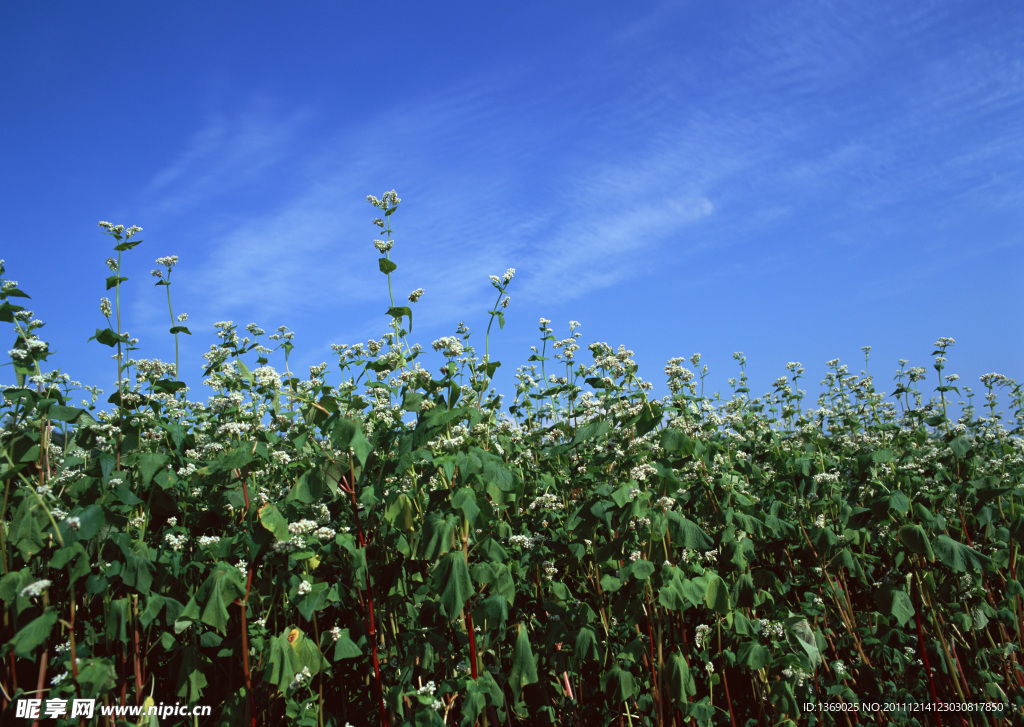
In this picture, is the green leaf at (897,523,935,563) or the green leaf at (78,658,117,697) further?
the green leaf at (897,523,935,563)

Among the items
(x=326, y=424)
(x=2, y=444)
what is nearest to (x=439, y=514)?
(x=326, y=424)

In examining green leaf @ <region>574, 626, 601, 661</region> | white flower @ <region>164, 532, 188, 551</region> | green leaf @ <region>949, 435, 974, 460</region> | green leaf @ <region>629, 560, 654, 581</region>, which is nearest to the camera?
white flower @ <region>164, 532, 188, 551</region>

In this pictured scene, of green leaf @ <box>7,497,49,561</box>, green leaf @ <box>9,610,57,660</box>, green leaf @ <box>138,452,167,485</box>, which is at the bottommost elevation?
green leaf @ <box>9,610,57,660</box>

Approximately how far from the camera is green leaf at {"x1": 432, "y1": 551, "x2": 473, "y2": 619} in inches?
117

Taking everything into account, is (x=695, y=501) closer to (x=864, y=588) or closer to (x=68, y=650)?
(x=864, y=588)

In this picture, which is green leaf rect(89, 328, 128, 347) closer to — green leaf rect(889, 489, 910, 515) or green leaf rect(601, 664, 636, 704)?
green leaf rect(601, 664, 636, 704)

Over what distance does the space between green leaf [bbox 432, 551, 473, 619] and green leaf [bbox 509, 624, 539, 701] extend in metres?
0.62

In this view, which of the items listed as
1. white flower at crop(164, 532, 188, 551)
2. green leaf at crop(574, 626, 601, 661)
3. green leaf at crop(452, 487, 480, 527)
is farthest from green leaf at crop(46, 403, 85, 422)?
green leaf at crop(574, 626, 601, 661)

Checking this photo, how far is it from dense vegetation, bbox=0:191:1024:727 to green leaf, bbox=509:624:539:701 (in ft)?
0.04

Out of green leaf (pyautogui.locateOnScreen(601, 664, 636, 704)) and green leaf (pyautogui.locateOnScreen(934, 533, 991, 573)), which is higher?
green leaf (pyautogui.locateOnScreen(934, 533, 991, 573))

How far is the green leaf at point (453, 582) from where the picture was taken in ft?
9.79

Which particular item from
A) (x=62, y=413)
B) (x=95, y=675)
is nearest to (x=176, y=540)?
(x=95, y=675)

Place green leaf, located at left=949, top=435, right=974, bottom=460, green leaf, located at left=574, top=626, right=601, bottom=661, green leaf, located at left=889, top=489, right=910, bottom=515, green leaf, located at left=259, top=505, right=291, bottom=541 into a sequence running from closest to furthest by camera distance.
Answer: green leaf, located at left=259, top=505, right=291, bottom=541 < green leaf, located at left=574, top=626, right=601, bottom=661 < green leaf, located at left=889, top=489, right=910, bottom=515 < green leaf, located at left=949, top=435, right=974, bottom=460

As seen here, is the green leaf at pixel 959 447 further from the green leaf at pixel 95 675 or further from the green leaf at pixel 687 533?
the green leaf at pixel 95 675
